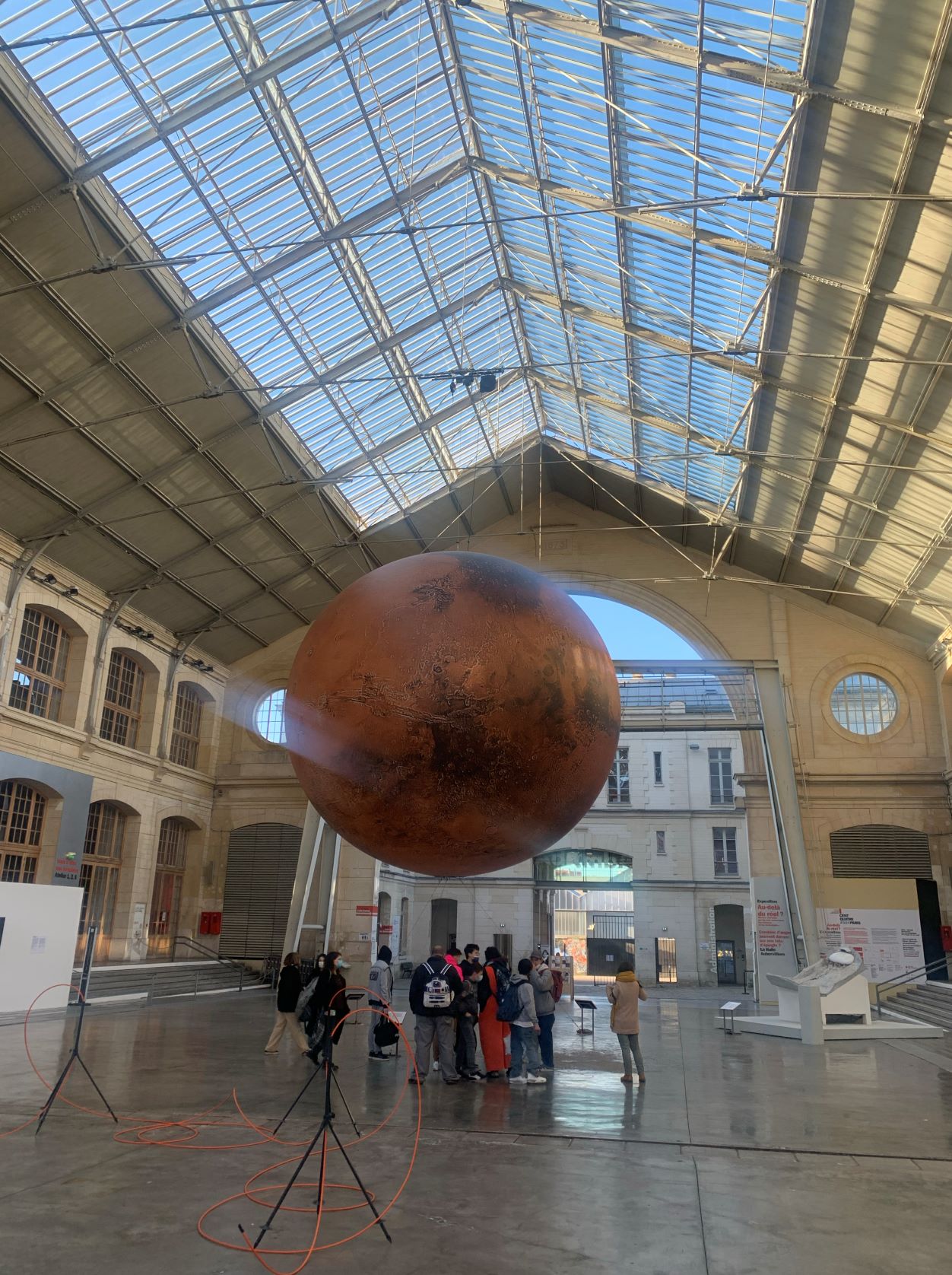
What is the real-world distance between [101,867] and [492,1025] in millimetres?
17133

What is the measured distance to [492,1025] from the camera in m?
11.5

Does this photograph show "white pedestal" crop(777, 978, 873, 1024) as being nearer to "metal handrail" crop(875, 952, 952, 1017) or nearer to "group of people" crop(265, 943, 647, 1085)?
"metal handrail" crop(875, 952, 952, 1017)

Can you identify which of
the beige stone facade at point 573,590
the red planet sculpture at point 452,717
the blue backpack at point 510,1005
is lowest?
the blue backpack at point 510,1005

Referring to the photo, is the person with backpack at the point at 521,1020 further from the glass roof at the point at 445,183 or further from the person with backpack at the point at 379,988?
the glass roof at the point at 445,183

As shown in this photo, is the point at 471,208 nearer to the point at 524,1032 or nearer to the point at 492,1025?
the point at 492,1025

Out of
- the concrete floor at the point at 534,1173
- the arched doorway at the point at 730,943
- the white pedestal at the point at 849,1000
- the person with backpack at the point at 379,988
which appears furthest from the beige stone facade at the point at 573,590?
the concrete floor at the point at 534,1173

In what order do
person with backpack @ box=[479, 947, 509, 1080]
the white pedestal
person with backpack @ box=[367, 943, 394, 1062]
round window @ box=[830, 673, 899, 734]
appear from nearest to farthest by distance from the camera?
person with backpack @ box=[479, 947, 509, 1080] < person with backpack @ box=[367, 943, 394, 1062] < the white pedestal < round window @ box=[830, 673, 899, 734]

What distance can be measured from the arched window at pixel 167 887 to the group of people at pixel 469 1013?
1635 cm

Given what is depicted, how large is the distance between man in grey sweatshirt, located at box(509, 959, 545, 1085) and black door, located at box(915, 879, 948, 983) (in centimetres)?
1856

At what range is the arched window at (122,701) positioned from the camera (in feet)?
83.4

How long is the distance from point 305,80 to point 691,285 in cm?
792

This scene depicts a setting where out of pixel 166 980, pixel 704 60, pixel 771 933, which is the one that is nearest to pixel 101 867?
pixel 166 980

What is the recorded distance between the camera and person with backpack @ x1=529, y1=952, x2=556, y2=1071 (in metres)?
11.4

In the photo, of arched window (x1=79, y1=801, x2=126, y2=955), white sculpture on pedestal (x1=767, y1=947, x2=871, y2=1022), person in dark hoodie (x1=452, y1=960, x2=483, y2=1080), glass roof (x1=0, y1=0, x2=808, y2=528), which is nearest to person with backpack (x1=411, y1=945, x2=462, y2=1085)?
person in dark hoodie (x1=452, y1=960, x2=483, y2=1080)
